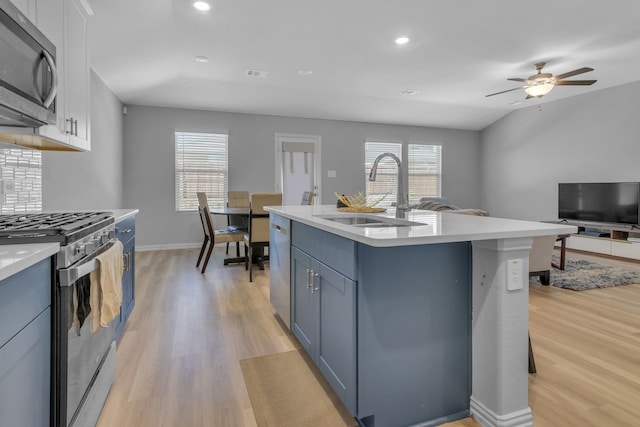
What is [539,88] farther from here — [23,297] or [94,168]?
[94,168]

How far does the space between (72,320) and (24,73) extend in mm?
1035

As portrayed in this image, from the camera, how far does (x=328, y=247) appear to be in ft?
5.72

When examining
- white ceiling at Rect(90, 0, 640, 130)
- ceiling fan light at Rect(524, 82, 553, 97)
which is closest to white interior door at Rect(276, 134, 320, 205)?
white ceiling at Rect(90, 0, 640, 130)

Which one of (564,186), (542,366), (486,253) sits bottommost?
(542,366)

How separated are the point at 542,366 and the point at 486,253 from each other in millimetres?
1092

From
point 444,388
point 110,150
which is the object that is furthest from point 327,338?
point 110,150

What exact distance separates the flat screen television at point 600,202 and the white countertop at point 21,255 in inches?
277

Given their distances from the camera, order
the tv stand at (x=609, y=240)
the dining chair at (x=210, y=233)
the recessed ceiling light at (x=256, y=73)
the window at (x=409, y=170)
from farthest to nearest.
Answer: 1. the window at (x=409, y=170)
2. the tv stand at (x=609, y=240)
3. the recessed ceiling light at (x=256, y=73)
4. the dining chair at (x=210, y=233)

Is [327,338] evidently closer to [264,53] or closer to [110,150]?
[264,53]

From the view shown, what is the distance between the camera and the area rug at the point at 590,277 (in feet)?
12.6

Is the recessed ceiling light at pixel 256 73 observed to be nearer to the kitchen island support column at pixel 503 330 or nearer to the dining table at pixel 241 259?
the dining table at pixel 241 259

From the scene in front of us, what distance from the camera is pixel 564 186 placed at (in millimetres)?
6309

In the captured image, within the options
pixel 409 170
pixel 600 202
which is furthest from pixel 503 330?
pixel 409 170

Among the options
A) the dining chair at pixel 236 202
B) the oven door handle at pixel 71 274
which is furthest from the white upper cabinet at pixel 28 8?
the dining chair at pixel 236 202
